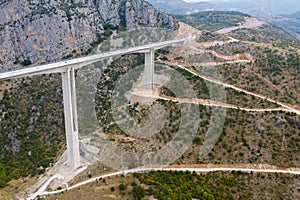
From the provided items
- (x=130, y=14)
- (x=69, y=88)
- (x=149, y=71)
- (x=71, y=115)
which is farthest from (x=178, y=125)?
(x=130, y=14)

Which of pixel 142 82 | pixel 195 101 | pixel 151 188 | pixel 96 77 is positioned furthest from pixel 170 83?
Result: pixel 151 188

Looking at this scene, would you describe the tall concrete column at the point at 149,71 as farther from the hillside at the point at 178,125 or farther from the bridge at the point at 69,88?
the bridge at the point at 69,88

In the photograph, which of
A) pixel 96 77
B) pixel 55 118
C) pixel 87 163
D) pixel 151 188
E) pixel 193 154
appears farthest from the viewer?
pixel 96 77

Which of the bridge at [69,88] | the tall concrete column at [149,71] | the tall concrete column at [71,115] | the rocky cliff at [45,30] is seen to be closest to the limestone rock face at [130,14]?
the rocky cliff at [45,30]

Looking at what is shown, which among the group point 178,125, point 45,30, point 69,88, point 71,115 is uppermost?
point 45,30

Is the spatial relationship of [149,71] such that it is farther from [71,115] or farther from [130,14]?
[130,14]

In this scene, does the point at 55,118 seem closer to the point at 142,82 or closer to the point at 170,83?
the point at 142,82
